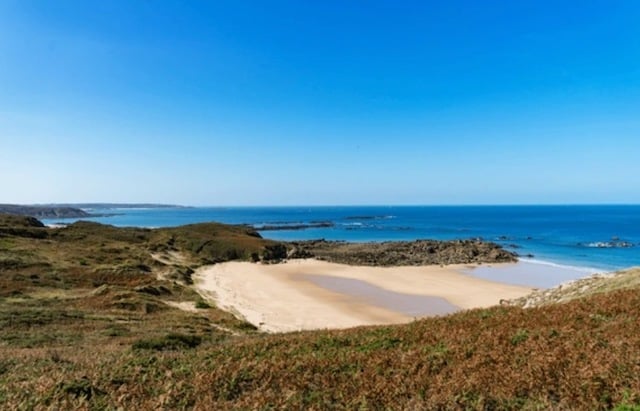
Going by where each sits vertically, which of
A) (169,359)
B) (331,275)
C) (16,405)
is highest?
(16,405)

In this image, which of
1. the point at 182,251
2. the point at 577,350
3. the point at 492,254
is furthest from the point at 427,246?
the point at 577,350

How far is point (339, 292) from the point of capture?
127ft

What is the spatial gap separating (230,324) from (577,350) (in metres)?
19.2

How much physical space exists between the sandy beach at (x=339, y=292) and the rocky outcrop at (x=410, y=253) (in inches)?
185

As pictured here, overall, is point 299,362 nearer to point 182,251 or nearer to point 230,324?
point 230,324

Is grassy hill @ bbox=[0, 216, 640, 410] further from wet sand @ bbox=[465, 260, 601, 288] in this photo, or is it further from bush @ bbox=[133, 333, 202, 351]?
wet sand @ bbox=[465, 260, 601, 288]

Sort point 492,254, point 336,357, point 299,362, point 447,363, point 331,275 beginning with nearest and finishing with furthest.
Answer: point 447,363, point 299,362, point 336,357, point 331,275, point 492,254

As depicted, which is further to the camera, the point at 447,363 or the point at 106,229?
the point at 106,229

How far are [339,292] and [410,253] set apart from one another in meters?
29.7

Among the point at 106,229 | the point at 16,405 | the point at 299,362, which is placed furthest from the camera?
the point at 106,229

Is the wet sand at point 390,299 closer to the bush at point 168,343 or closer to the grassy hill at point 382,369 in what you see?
the grassy hill at point 382,369

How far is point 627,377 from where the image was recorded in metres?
5.69

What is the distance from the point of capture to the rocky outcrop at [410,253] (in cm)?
5862

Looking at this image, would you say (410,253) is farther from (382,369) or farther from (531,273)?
(382,369)
